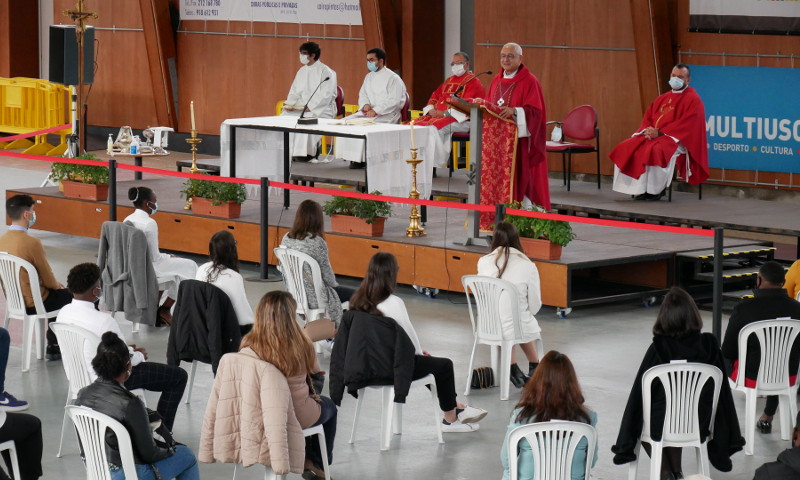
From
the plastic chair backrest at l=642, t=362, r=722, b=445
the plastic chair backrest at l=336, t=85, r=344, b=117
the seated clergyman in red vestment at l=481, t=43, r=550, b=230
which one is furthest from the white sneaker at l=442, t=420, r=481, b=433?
the plastic chair backrest at l=336, t=85, r=344, b=117

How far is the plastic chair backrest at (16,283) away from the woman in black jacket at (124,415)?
2.81 metres

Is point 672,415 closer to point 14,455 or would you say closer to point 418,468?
point 418,468

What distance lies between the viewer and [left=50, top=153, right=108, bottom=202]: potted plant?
41.7 ft

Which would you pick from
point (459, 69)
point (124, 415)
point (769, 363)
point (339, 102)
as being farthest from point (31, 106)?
point (124, 415)

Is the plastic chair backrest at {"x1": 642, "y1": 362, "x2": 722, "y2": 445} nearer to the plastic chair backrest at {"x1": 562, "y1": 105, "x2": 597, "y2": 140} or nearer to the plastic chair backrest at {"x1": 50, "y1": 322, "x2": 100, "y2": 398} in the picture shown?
the plastic chair backrest at {"x1": 50, "y1": 322, "x2": 100, "y2": 398}

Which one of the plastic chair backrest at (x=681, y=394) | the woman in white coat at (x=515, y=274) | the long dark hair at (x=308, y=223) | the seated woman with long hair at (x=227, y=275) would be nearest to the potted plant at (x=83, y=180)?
the long dark hair at (x=308, y=223)

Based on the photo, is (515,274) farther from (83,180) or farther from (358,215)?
(83,180)

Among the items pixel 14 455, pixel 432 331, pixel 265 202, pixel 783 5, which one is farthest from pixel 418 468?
pixel 783 5

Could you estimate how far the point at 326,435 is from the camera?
6.14m

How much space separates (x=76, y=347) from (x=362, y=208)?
4.60 meters

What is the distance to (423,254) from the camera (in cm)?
1044

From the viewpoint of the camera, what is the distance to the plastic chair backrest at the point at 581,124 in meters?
13.8

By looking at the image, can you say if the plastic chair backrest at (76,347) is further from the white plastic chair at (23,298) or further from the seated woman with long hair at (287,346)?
the white plastic chair at (23,298)

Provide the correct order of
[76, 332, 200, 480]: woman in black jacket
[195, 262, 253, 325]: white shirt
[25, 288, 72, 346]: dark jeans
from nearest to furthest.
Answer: [76, 332, 200, 480]: woman in black jacket, [195, 262, 253, 325]: white shirt, [25, 288, 72, 346]: dark jeans
